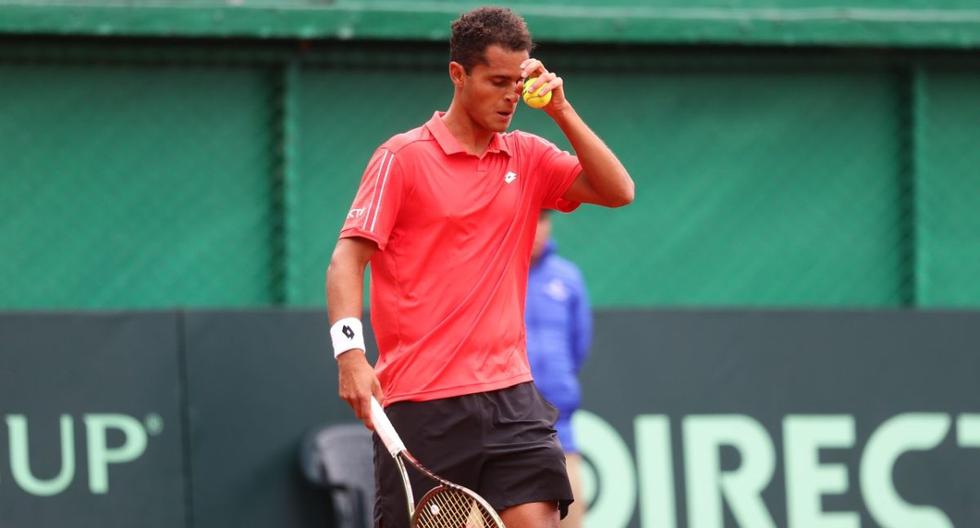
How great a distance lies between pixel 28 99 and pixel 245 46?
1.13m

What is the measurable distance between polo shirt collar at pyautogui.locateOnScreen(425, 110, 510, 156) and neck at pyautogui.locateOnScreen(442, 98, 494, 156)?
0.02 metres

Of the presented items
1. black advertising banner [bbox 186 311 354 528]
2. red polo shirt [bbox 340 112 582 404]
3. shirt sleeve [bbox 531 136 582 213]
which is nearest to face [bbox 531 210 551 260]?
black advertising banner [bbox 186 311 354 528]

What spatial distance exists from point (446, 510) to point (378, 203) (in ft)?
3.08

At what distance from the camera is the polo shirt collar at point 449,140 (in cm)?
488

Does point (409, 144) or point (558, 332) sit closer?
point (409, 144)

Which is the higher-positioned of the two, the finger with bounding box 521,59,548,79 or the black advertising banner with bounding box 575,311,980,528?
the finger with bounding box 521,59,548,79

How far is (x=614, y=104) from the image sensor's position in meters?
8.62

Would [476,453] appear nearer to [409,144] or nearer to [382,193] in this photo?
[382,193]

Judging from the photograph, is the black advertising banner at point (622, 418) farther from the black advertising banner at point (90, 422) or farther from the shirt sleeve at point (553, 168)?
the shirt sleeve at point (553, 168)

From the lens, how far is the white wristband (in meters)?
4.64

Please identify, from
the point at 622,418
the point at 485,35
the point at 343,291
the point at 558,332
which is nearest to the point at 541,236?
the point at 558,332

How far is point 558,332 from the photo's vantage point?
23.4 feet

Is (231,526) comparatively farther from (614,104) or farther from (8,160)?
(614,104)

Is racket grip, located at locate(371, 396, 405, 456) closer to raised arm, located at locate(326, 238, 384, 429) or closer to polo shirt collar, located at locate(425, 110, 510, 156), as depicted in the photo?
raised arm, located at locate(326, 238, 384, 429)
